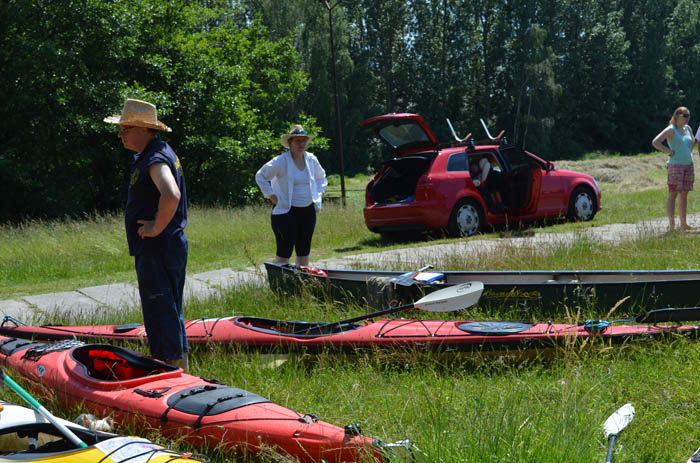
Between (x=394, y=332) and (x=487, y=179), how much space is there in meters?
8.21

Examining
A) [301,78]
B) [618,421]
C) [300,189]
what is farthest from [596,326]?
[301,78]

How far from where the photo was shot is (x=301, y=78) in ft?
97.0

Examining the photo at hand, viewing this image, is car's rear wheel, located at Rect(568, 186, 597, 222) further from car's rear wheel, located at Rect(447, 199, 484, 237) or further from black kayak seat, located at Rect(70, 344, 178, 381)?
black kayak seat, located at Rect(70, 344, 178, 381)

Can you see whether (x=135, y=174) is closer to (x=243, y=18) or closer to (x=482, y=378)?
(x=482, y=378)

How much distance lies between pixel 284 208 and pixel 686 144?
21.2 ft

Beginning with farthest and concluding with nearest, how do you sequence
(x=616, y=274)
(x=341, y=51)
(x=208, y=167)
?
1. (x=341, y=51)
2. (x=208, y=167)
3. (x=616, y=274)

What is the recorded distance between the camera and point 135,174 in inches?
Result: 168

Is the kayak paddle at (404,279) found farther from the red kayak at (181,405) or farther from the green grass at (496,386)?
the red kayak at (181,405)

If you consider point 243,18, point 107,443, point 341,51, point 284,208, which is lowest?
point 107,443

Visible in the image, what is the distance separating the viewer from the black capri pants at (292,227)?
7.39m

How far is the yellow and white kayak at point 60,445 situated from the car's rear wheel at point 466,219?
351 inches

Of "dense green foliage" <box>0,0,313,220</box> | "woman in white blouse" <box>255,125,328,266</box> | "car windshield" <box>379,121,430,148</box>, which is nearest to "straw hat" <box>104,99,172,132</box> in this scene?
"woman in white blouse" <box>255,125,328,266</box>

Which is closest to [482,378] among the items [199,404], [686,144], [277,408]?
[277,408]

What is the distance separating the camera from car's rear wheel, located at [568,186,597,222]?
13461 mm
